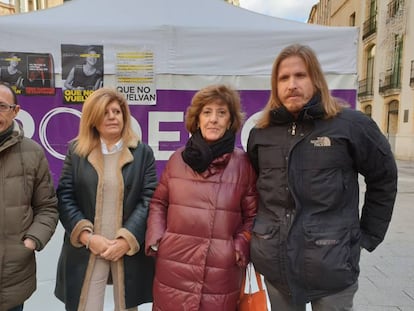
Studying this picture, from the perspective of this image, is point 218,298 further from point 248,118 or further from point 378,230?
point 248,118

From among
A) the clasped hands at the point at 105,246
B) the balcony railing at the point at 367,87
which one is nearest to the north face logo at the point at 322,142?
the clasped hands at the point at 105,246

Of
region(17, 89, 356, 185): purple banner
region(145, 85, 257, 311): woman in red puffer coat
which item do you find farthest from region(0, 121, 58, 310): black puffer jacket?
region(17, 89, 356, 185): purple banner

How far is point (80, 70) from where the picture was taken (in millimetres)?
2877

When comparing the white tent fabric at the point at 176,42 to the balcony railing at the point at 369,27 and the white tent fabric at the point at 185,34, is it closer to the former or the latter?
the white tent fabric at the point at 185,34

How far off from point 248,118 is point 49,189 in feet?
5.88

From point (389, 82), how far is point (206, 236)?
2136cm

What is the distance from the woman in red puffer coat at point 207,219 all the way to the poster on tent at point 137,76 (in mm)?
1170

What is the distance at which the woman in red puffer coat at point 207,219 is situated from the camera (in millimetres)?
1771

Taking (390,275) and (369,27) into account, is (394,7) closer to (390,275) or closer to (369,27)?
(369,27)

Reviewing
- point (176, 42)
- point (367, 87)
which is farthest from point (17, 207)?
point (367, 87)

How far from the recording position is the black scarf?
1.77 metres

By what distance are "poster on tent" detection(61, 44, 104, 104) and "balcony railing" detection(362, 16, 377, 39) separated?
23.8m

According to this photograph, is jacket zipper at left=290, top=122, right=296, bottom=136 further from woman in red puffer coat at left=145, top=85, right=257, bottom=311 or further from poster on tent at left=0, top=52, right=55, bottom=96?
poster on tent at left=0, top=52, right=55, bottom=96

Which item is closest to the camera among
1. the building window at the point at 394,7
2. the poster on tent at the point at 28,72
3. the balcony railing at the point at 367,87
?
the poster on tent at the point at 28,72
